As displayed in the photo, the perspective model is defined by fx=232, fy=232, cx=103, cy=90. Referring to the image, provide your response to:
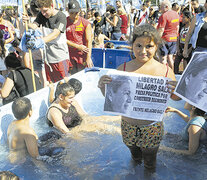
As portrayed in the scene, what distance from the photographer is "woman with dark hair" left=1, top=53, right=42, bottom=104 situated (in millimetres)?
3346

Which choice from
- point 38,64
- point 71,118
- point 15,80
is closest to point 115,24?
point 38,64

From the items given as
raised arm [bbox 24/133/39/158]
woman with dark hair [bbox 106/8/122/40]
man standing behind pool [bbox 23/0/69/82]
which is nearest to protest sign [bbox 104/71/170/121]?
raised arm [bbox 24/133/39/158]

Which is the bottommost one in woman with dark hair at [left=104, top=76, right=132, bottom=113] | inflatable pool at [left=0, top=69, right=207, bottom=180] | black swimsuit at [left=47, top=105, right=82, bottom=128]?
inflatable pool at [left=0, top=69, right=207, bottom=180]

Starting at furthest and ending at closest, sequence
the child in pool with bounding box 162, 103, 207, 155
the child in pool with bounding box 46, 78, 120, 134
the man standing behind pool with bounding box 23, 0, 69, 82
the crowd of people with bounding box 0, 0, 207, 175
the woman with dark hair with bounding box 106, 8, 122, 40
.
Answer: the woman with dark hair with bounding box 106, 8, 122, 40 < the man standing behind pool with bounding box 23, 0, 69, 82 < the child in pool with bounding box 46, 78, 120, 134 < the child in pool with bounding box 162, 103, 207, 155 < the crowd of people with bounding box 0, 0, 207, 175

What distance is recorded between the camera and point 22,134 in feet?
8.80

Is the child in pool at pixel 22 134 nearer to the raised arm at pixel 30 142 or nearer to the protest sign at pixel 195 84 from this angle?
the raised arm at pixel 30 142

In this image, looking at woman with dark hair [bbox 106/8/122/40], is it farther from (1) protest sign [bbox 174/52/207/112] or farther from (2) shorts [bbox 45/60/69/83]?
(1) protest sign [bbox 174/52/207/112]

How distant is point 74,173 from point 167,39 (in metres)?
4.36

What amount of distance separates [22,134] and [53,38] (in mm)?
1738

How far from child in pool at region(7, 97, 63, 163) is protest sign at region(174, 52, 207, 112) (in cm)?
176

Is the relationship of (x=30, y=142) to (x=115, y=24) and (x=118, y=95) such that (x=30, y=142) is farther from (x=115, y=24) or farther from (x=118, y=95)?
(x=115, y=24)

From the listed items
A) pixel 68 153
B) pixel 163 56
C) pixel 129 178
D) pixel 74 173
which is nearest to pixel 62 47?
pixel 68 153

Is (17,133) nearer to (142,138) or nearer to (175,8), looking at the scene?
(142,138)

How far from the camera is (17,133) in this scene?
2.72 m
